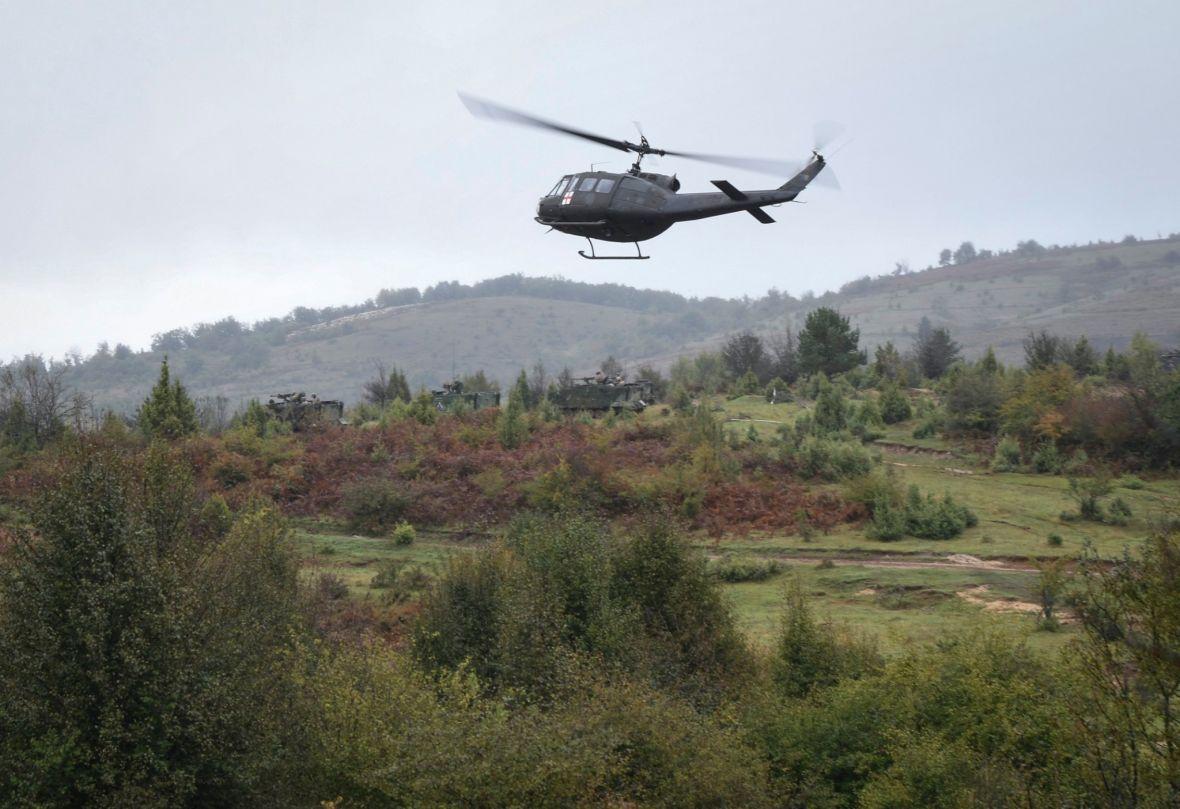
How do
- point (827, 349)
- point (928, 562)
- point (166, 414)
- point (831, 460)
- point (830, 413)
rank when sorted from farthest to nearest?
point (827, 349) → point (830, 413) → point (166, 414) → point (831, 460) → point (928, 562)

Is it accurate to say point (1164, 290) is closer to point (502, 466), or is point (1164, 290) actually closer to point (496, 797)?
point (502, 466)

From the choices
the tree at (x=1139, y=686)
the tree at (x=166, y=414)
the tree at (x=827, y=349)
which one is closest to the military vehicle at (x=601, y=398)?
the tree at (x=827, y=349)

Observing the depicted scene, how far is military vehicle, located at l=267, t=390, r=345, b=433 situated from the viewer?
55500 mm

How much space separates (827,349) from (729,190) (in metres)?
47.5

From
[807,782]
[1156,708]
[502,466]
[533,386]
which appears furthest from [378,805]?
[533,386]

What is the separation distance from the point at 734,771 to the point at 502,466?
27.8 metres

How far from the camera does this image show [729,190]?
70.6 ft

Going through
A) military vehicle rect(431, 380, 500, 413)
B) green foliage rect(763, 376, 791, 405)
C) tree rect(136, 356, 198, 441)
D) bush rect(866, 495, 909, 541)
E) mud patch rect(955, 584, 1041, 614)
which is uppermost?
tree rect(136, 356, 198, 441)

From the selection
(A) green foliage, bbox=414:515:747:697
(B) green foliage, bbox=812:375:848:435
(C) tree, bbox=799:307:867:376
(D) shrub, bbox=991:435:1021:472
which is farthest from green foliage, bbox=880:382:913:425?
(A) green foliage, bbox=414:515:747:697

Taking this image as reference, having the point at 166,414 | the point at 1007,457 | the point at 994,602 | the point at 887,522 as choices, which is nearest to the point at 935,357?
the point at 1007,457

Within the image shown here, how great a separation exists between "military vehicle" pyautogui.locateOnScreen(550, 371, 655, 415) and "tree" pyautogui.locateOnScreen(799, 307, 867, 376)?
13.9 m

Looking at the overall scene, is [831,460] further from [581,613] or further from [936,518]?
[581,613]

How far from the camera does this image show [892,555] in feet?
106

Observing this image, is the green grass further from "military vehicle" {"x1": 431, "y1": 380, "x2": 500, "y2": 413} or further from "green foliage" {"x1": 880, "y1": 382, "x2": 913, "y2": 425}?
"military vehicle" {"x1": 431, "y1": 380, "x2": 500, "y2": 413}
